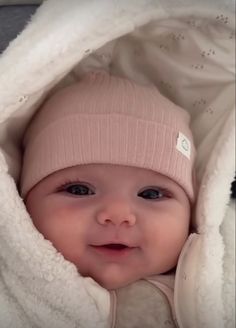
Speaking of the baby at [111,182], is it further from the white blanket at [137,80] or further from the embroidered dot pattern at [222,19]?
the embroidered dot pattern at [222,19]

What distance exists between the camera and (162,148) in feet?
3.89

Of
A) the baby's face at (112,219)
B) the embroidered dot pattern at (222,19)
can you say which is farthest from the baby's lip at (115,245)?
the embroidered dot pattern at (222,19)

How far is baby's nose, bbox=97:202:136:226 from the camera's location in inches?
43.6

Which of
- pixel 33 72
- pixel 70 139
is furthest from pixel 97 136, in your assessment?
pixel 33 72

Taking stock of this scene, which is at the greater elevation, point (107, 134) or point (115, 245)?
point (107, 134)

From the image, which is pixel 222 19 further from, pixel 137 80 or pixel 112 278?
pixel 112 278

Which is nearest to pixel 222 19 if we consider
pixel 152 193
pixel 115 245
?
pixel 152 193

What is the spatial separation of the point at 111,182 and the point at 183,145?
149mm

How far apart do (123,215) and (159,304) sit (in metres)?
0.16

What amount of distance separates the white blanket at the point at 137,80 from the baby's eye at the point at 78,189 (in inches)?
3.4

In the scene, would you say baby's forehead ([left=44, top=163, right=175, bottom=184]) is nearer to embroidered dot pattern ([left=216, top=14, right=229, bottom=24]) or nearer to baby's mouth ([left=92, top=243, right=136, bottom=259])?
baby's mouth ([left=92, top=243, right=136, bottom=259])

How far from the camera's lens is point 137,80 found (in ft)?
4.42

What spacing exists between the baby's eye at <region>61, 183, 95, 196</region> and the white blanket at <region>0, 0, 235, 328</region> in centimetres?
9

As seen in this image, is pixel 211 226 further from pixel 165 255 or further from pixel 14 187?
pixel 14 187
